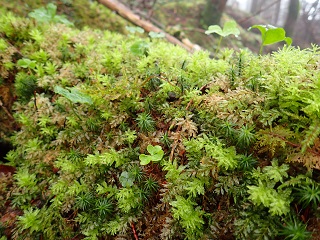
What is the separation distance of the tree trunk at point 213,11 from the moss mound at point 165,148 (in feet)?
24.5

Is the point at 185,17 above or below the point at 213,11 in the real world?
below

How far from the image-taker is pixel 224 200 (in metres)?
1.52

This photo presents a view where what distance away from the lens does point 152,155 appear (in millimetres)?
1734

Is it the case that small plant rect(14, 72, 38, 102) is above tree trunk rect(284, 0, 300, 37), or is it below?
below

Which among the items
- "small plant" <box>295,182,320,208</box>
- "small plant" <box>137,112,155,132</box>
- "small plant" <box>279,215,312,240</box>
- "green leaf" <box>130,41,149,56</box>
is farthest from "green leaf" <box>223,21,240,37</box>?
"small plant" <box>279,215,312,240</box>

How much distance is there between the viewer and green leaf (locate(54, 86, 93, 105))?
1953 millimetres

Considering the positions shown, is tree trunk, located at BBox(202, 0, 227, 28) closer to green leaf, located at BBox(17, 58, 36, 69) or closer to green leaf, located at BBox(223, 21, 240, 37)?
green leaf, located at BBox(223, 21, 240, 37)

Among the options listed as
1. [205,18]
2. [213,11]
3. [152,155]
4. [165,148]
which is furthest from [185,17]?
[152,155]

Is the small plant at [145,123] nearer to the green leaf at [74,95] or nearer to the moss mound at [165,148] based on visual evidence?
the moss mound at [165,148]

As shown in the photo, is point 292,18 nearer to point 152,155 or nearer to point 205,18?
point 205,18

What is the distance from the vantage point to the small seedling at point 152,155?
1.70 metres

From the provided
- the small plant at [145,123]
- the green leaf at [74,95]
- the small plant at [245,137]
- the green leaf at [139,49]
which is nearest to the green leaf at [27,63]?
the green leaf at [74,95]

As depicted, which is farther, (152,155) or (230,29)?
(230,29)

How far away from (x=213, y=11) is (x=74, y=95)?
848 centimetres
